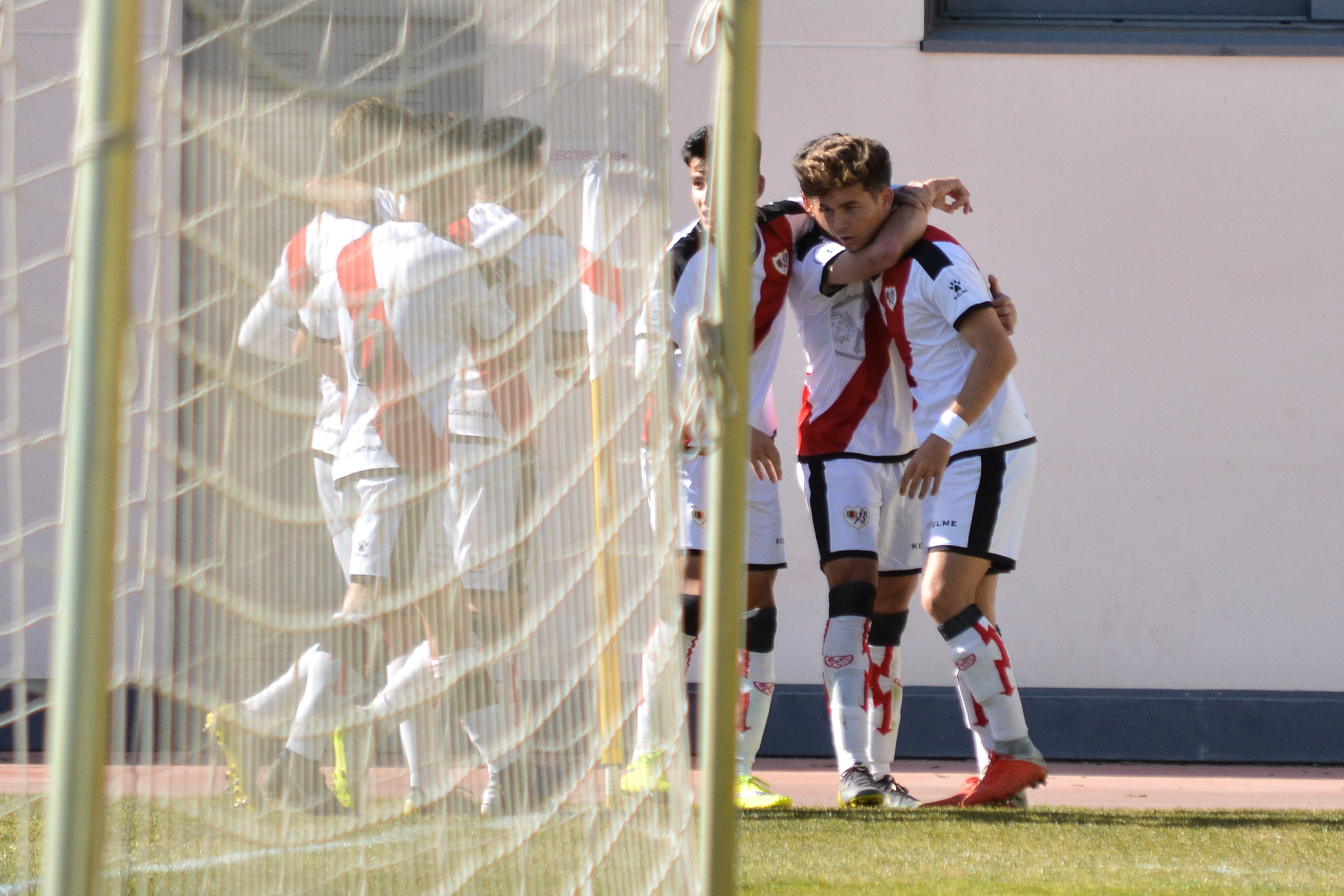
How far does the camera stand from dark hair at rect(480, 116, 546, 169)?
84.5 inches

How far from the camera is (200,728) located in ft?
6.28

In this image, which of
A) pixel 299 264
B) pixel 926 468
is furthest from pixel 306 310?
pixel 926 468

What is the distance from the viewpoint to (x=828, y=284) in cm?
420

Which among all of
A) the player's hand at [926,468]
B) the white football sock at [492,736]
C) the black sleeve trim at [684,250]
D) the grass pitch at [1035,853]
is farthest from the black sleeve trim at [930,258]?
the white football sock at [492,736]

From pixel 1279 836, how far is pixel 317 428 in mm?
2678

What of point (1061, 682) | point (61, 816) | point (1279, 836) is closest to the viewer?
point (61, 816)

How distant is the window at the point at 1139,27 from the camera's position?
19.7 feet

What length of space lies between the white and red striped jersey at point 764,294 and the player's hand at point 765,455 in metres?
0.10

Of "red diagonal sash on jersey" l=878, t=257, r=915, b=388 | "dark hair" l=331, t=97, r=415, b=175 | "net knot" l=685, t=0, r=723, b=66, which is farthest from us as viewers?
"red diagonal sash on jersey" l=878, t=257, r=915, b=388

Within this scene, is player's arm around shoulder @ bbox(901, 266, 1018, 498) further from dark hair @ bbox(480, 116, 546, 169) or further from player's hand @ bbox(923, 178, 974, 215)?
dark hair @ bbox(480, 116, 546, 169)

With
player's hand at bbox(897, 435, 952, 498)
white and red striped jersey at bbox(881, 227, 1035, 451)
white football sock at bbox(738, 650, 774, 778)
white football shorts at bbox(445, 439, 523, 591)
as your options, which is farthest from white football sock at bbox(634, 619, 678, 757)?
white and red striped jersey at bbox(881, 227, 1035, 451)

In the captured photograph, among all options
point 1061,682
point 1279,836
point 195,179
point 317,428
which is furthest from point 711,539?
point 1061,682

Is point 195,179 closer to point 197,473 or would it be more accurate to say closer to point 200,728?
point 197,473

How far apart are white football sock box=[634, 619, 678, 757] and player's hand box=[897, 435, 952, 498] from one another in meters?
1.81
